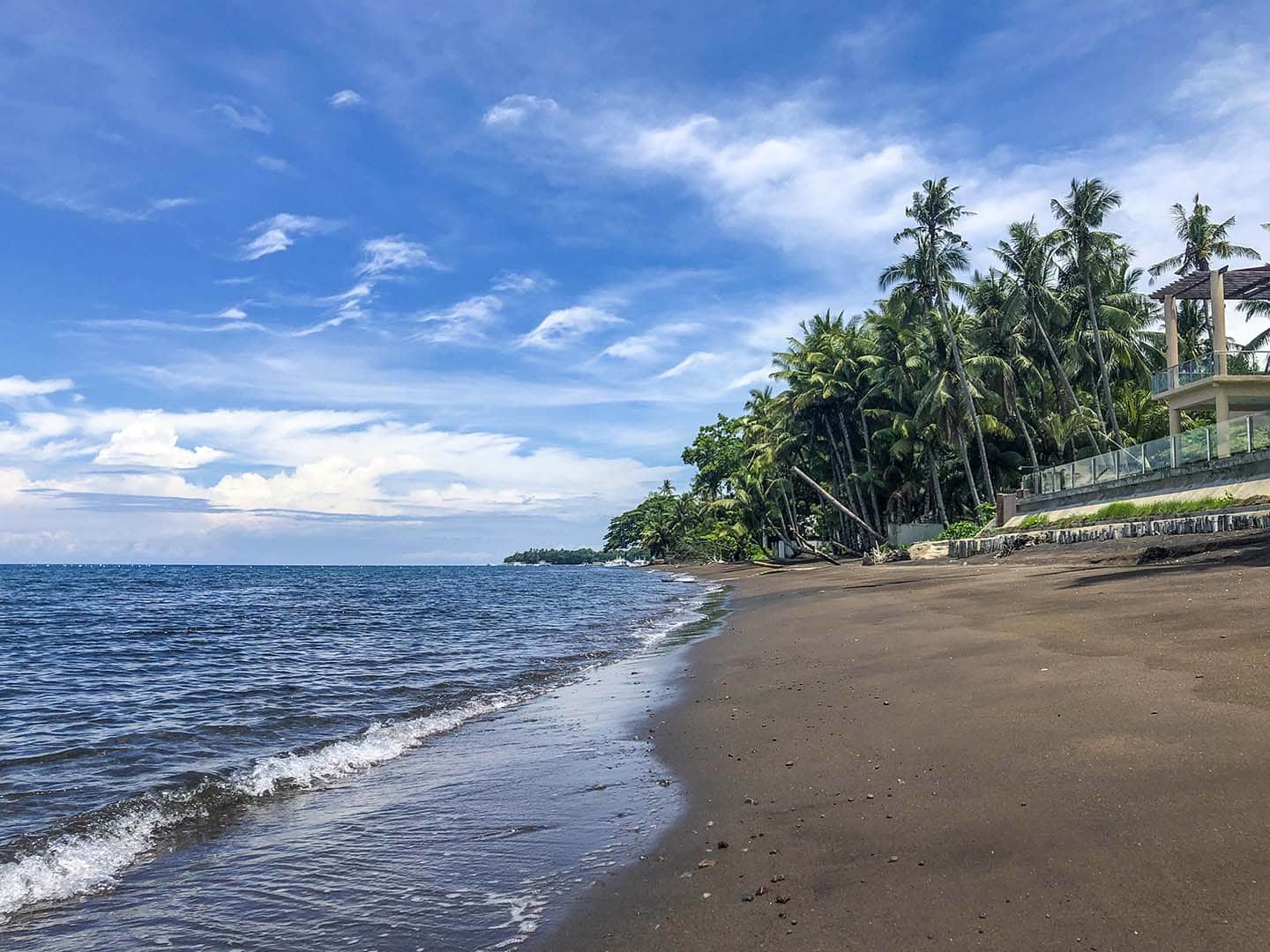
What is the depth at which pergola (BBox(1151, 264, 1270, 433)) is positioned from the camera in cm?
2547

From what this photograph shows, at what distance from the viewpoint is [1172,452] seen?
22141 mm

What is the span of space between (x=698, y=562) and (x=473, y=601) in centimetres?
6110

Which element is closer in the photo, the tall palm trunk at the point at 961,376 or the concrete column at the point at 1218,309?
the concrete column at the point at 1218,309

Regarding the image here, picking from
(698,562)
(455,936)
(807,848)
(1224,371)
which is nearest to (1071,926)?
(807,848)

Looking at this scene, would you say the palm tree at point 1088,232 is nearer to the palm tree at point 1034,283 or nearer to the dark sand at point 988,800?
the palm tree at point 1034,283

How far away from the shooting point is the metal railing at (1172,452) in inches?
762

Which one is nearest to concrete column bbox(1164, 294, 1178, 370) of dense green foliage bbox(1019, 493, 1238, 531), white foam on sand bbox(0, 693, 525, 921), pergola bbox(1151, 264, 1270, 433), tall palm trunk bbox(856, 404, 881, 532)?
pergola bbox(1151, 264, 1270, 433)

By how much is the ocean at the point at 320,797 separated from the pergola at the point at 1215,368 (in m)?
20.4

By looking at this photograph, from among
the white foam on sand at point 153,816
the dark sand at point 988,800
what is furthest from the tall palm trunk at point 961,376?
the white foam on sand at point 153,816

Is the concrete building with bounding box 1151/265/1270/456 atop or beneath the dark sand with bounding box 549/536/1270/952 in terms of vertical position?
atop

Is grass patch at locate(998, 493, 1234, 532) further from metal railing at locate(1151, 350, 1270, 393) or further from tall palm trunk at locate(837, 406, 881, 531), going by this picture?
tall palm trunk at locate(837, 406, 881, 531)

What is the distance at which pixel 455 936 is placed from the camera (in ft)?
13.1

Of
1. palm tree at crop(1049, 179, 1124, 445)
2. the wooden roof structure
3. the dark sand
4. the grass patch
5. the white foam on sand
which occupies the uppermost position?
palm tree at crop(1049, 179, 1124, 445)

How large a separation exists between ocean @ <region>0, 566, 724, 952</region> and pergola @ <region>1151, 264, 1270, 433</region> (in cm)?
2038
